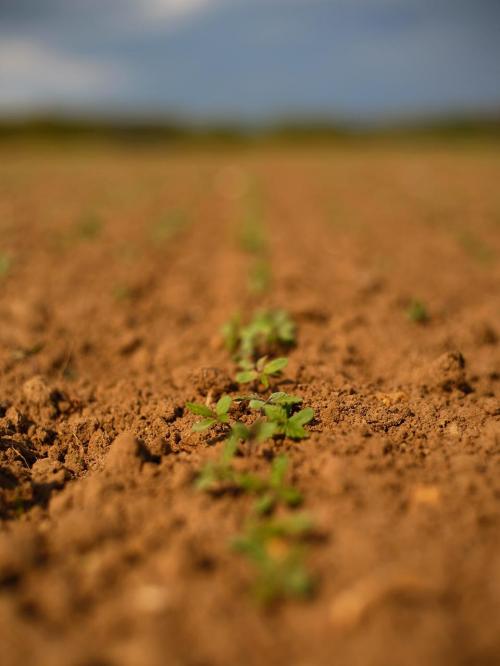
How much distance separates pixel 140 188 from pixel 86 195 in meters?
2.00

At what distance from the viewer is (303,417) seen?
2129 millimetres

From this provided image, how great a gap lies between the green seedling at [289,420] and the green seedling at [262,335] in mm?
832

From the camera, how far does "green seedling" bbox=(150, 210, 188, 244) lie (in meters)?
6.32

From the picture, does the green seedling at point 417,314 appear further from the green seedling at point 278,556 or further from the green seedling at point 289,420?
the green seedling at point 278,556

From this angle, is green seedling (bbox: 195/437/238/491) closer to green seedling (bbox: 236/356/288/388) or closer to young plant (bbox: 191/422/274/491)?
young plant (bbox: 191/422/274/491)

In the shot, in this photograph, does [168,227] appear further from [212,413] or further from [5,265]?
[212,413]

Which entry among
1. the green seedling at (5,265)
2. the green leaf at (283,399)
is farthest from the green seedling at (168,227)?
the green leaf at (283,399)

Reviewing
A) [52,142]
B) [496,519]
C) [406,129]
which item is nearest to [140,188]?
[496,519]

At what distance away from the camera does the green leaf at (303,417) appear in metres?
2.12

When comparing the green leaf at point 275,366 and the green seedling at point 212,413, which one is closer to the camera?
the green seedling at point 212,413

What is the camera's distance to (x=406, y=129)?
51.8 m

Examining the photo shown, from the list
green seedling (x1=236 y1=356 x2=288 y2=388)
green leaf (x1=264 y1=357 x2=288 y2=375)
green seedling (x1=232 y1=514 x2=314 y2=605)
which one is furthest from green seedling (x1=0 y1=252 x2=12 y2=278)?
green seedling (x1=232 y1=514 x2=314 y2=605)

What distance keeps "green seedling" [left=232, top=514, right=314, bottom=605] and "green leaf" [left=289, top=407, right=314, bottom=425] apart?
53cm

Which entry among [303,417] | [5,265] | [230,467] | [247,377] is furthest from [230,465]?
[5,265]
